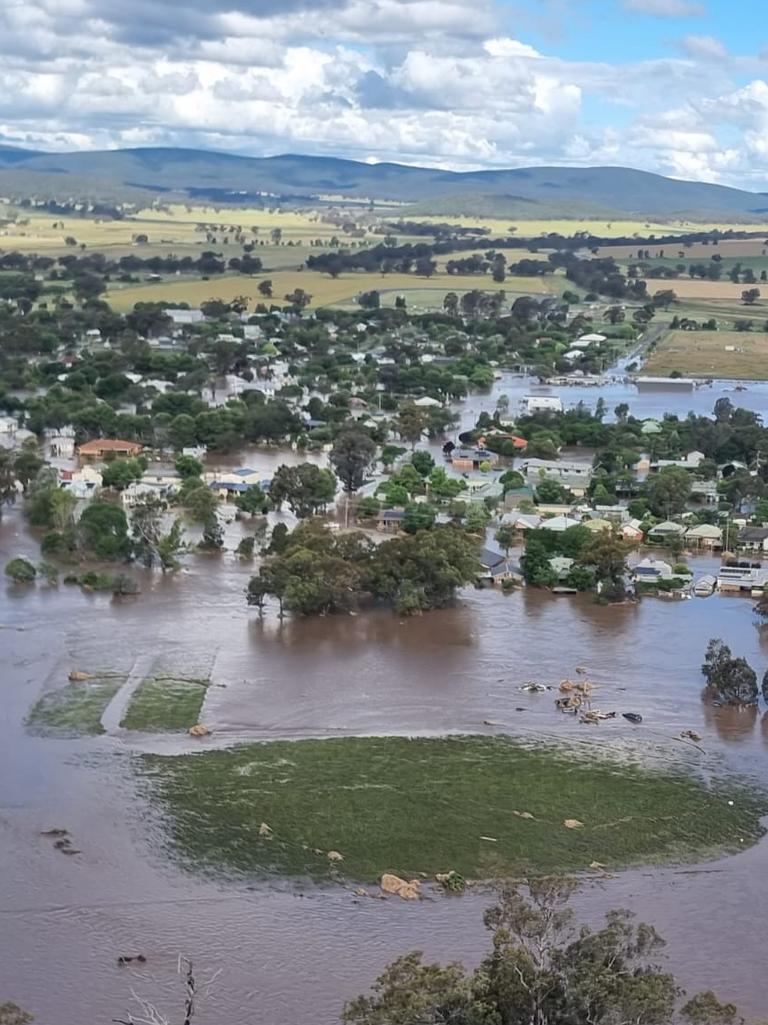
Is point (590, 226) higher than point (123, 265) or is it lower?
higher

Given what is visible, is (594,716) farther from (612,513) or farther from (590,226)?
(590,226)

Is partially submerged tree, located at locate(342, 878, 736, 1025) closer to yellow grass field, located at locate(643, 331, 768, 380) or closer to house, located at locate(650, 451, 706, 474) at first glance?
house, located at locate(650, 451, 706, 474)

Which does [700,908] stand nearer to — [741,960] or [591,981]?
[741,960]

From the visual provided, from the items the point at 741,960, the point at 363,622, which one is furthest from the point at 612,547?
the point at 741,960

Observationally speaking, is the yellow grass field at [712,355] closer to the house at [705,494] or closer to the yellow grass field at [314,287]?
the yellow grass field at [314,287]

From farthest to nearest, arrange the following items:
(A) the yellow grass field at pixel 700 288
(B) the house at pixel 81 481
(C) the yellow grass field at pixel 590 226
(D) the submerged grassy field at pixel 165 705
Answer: (C) the yellow grass field at pixel 590 226, (A) the yellow grass field at pixel 700 288, (B) the house at pixel 81 481, (D) the submerged grassy field at pixel 165 705

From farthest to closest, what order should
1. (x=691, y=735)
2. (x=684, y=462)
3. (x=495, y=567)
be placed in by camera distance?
1. (x=684, y=462)
2. (x=495, y=567)
3. (x=691, y=735)

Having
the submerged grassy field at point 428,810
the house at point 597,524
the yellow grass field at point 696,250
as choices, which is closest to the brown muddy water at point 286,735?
the submerged grassy field at point 428,810

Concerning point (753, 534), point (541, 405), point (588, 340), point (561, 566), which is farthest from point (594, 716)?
point (588, 340)
